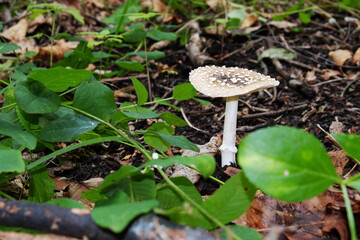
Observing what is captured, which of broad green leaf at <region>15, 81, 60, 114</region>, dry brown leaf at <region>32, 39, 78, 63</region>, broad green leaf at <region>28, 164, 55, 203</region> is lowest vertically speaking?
dry brown leaf at <region>32, 39, 78, 63</region>

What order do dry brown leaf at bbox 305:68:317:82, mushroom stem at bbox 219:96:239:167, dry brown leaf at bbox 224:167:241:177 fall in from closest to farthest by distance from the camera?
dry brown leaf at bbox 224:167:241:177 → mushroom stem at bbox 219:96:239:167 → dry brown leaf at bbox 305:68:317:82

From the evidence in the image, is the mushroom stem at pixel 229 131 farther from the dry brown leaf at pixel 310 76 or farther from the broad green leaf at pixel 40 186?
the dry brown leaf at pixel 310 76

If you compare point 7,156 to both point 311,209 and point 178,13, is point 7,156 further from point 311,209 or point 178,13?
point 178,13

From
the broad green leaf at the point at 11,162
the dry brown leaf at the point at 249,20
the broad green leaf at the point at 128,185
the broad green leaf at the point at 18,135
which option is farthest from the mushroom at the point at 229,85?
the dry brown leaf at the point at 249,20

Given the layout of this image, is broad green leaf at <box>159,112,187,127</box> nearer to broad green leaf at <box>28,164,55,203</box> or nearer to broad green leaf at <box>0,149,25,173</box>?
broad green leaf at <box>28,164,55,203</box>

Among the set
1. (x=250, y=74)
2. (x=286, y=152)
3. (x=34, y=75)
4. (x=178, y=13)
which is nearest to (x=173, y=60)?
(x=178, y=13)

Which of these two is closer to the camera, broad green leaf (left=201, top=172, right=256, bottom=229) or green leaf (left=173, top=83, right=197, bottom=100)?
broad green leaf (left=201, top=172, right=256, bottom=229)

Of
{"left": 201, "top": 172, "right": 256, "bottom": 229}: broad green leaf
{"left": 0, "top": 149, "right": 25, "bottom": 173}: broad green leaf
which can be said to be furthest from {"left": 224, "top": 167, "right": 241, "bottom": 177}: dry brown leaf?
{"left": 0, "top": 149, "right": 25, "bottom": 173}: broad green leaf

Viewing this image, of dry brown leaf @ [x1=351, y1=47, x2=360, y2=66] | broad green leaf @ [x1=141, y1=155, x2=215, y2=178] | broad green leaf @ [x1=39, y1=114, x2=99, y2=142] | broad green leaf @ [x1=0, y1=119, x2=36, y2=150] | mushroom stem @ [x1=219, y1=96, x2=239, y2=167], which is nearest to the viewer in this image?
broad green leaf @ [x1=141, y1=155, x2=215, y2=178]
